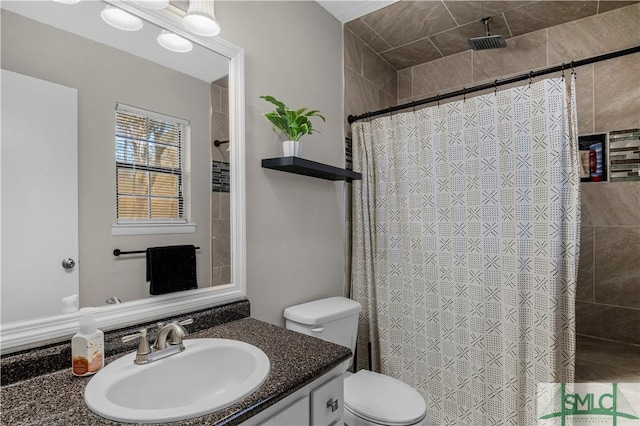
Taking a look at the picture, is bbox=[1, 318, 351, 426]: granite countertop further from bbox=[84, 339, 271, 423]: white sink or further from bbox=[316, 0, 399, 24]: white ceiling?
bbox=[316, 0, 399, 24]: white ceiling

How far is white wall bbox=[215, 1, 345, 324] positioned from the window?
1.12ft

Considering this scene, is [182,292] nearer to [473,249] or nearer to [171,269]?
[171,269]

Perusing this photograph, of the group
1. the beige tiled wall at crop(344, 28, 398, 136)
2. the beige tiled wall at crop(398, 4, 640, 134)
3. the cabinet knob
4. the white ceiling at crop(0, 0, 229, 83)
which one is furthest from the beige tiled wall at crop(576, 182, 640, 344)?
the white ceiling at crop(0, 0, 229, 83)

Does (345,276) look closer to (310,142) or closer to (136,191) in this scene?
(310,142)

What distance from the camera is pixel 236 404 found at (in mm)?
798

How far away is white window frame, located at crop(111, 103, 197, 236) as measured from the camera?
114cm

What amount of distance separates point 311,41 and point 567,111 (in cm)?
135

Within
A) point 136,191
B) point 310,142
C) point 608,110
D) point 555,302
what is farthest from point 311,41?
point 608,110

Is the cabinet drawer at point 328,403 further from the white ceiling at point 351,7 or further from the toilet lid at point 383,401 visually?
the white ceiling at point 351,7

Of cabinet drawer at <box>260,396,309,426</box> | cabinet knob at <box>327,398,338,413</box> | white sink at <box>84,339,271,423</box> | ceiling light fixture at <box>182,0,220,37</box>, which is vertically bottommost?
cabinet knob at <box>327,398,338,413</box>

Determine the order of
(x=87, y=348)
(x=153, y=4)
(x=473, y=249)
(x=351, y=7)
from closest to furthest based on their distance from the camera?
(x=87, y=348) < (x=153, y=4) < (x=473, y=249) < (x=351, y=7)

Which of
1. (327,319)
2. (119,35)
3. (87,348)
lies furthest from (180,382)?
(119,35)

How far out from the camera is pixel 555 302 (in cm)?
149

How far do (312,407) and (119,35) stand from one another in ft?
4.40
